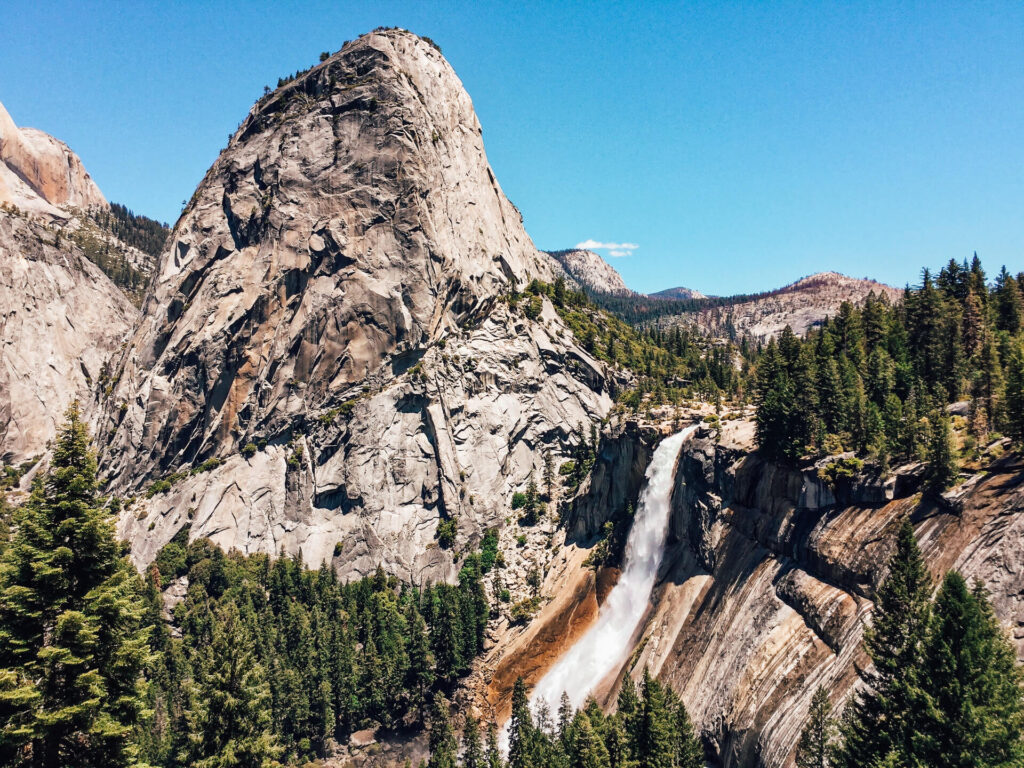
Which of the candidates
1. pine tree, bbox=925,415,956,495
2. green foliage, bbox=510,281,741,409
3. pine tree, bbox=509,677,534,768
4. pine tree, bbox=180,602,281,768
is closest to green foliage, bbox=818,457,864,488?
pine tree, bbox=925,415,956,495

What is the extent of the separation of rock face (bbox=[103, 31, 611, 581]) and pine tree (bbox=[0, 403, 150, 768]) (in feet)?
297

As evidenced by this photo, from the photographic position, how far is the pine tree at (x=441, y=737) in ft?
209

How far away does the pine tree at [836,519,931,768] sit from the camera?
3244 cm

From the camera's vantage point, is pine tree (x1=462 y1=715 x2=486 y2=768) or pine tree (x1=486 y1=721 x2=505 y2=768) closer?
pine tree (x1=486 y1=721 x2=505 y2=768)

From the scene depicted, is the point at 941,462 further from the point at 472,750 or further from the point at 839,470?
the point at 472,750

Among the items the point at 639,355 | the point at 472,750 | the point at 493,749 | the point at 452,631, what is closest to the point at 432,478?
the point at 452,631

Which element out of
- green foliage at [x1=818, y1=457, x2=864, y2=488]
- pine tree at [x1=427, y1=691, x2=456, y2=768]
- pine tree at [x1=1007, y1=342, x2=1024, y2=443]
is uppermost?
pine tree at [x1=1007, y1=342, x2=1024, y2=443]

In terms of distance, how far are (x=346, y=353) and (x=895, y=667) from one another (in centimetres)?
9936

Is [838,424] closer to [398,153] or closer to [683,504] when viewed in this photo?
[683,504]

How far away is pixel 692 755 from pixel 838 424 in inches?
1324

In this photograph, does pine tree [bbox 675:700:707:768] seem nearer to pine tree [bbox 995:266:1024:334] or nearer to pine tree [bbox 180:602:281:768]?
pine tree [bbox 180:602:281:768]

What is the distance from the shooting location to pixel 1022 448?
44.0m

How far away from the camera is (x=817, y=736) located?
1622 inches

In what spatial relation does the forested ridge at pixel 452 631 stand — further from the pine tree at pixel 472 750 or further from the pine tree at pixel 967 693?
the pine tree at pixel 472 750
